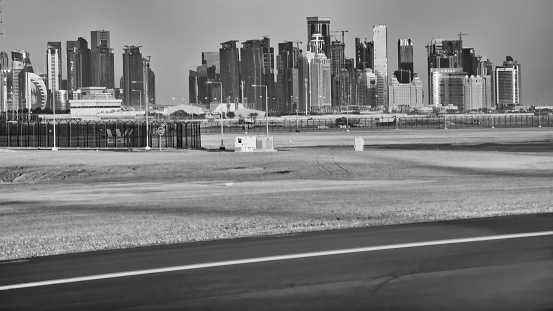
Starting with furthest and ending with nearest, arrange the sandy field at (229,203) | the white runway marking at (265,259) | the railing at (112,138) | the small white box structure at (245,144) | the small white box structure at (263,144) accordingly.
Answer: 1. the railing at (112,138)
2. the small white box structure at (263,144)
3. the small white box structure at (245,144)
4. the sandy field at (229,203)
5. the white runway marking at (265,259)

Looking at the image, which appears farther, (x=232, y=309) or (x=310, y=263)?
(x=310, y=263)

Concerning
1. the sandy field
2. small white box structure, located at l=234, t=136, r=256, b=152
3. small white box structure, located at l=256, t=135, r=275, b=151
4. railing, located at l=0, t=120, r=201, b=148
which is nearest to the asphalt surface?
the sandy field

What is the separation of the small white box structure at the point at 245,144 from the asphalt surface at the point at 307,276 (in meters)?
55.3

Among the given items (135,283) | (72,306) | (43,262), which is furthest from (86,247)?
(72,306)

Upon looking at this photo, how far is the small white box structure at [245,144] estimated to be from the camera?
69562mm

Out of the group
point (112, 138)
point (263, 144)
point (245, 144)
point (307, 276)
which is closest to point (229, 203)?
point (307, 276)

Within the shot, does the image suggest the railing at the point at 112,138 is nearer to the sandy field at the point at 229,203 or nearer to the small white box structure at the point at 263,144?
the small white box structure at the point at 263,144

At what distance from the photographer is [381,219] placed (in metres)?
18.5

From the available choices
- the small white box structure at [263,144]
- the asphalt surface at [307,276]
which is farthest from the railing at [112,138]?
the asphalt surface at [307,276]

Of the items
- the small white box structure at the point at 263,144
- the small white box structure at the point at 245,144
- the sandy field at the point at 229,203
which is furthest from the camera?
the small white box structure at the point at 263,144

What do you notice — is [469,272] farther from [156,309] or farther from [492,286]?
[156,309]

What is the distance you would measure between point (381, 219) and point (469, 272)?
8.00m

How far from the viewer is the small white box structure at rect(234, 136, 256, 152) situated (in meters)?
69.6

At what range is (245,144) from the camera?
230 feet
